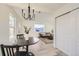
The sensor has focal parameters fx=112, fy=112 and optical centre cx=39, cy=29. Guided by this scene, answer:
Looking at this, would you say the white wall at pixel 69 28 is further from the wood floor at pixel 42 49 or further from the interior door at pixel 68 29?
the wood floor at pixel 42 49

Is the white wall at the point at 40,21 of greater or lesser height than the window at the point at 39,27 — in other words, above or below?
above

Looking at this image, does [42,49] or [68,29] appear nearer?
[42,49]

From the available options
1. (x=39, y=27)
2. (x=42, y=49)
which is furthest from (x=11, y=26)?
(x=42, y=49)

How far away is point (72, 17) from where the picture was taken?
90.2 inches

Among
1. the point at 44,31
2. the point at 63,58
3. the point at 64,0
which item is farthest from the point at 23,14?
the point at 63,58

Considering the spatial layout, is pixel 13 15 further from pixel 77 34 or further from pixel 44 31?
pixel 77 34

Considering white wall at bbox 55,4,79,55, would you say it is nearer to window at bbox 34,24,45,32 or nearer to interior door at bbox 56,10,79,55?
interior door at bbox 56,10,79,55

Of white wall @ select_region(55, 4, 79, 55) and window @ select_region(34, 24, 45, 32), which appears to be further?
white wall @ select_region(55, 4, 79, 55)

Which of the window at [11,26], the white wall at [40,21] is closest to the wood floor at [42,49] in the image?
the white wall at [40,21]

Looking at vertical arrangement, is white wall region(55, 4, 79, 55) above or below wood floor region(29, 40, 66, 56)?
above

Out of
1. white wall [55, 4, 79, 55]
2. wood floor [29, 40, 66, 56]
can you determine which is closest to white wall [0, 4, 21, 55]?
wood floor [29, 40, 66, 56]

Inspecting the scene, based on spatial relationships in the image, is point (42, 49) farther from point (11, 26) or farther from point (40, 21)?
point (11, 26)

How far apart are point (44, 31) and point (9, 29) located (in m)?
0.56

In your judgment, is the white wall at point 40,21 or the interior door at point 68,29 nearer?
the white wall at point 40,21
